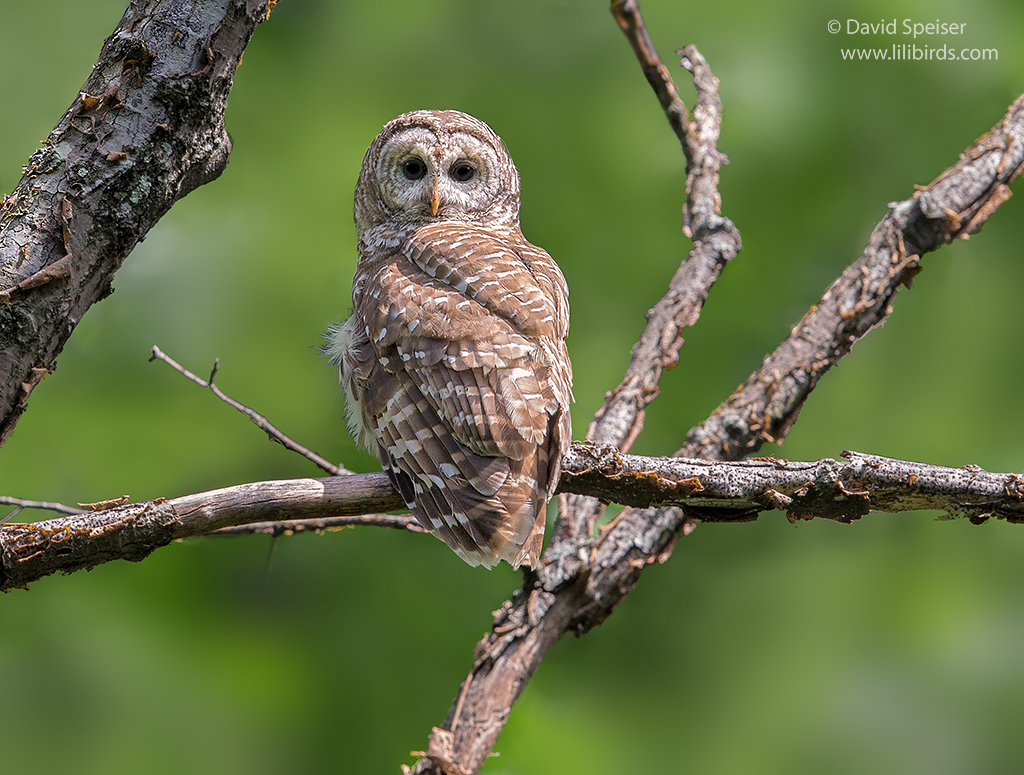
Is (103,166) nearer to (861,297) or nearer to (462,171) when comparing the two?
(462,171)

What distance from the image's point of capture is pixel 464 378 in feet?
5.28

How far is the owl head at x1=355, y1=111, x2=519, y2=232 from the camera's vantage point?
2.34 metres

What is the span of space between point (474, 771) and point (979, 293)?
280 cm

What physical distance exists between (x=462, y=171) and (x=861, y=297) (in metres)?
1.30

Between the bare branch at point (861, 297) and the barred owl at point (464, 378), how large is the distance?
2.34 feet

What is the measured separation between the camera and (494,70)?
10.9 ft

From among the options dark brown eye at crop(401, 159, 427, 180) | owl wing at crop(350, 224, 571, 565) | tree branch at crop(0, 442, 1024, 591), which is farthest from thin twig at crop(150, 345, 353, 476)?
dark brown eye at crop(401, 159, 427, 180)

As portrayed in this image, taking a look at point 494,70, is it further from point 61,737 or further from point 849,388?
point 61,737

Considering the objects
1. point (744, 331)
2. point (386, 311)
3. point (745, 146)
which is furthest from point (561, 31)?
point (386, 311)

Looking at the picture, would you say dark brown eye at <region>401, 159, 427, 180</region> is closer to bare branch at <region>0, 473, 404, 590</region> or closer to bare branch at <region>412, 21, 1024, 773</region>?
bare branch at <region>412, 21, 1024, 773</region>

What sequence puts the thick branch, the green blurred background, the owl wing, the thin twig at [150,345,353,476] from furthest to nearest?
the green blurred background → the thin twig at [150,345,353,476] → the owl wing → the thick branch

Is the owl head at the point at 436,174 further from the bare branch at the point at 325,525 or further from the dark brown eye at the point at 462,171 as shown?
the bare branch at the point at 325,525

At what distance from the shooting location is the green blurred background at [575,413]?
2863 mm

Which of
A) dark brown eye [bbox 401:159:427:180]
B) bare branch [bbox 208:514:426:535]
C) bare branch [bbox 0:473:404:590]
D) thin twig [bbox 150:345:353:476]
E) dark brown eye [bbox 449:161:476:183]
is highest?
dark brown eye [bbox 449:161:476:183]
